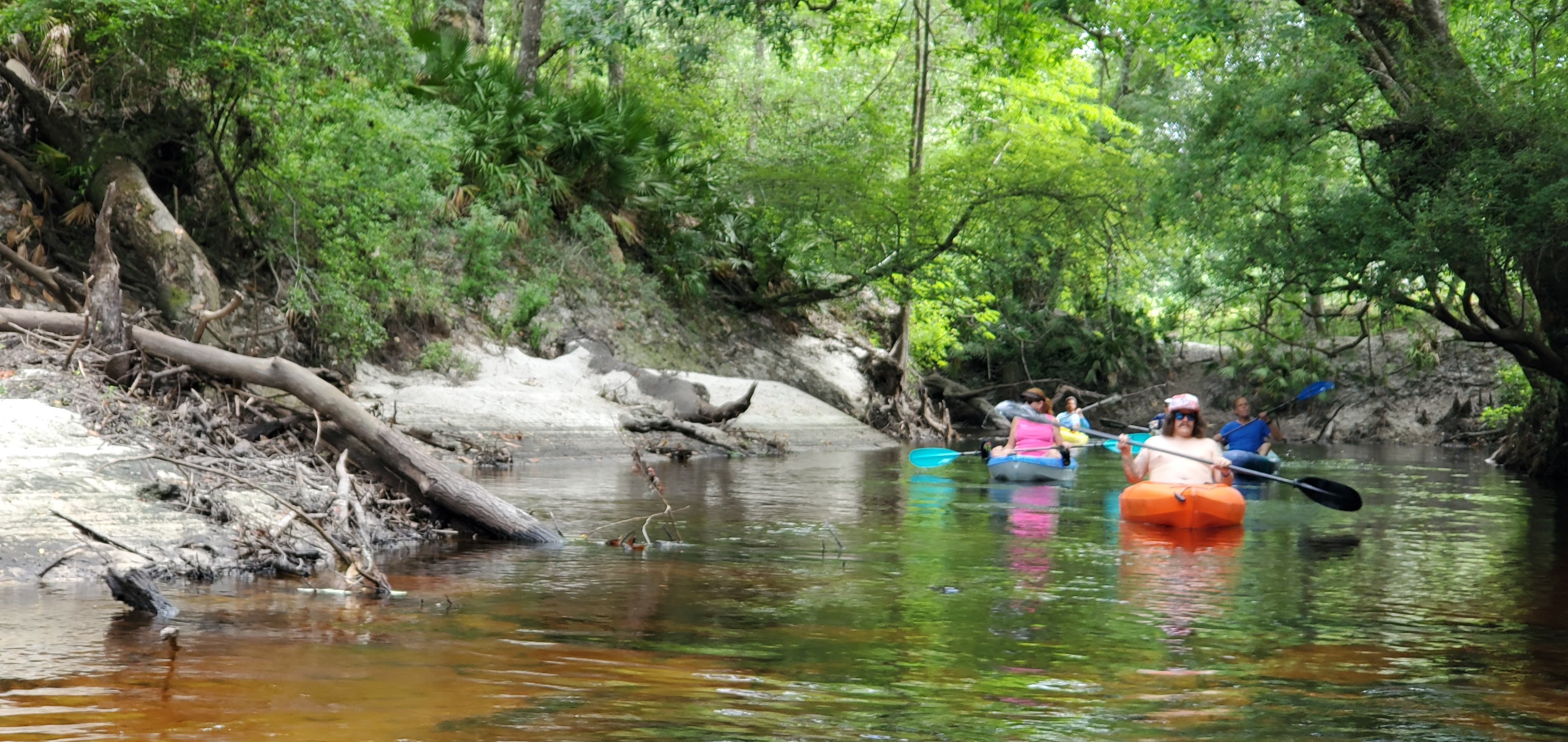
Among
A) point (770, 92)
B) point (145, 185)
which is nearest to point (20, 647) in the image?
point (145, 185)

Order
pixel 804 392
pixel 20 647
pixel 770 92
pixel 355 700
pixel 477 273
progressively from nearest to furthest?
pixel 355 700
pixel 20 647
pixel 477 273
pixel 804 392
pixel 770 92

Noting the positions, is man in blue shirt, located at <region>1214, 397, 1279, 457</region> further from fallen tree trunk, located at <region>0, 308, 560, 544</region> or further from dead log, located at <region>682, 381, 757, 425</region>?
fallen tree trunk, located at <region>0, 308, 560, 544</region>

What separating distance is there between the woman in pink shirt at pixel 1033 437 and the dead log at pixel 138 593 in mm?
12763

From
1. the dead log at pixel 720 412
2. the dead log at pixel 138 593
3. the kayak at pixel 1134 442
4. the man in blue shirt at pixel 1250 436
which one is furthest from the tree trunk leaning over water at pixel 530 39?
the dead log at pixel 138 593

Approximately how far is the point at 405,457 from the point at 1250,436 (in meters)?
12.9

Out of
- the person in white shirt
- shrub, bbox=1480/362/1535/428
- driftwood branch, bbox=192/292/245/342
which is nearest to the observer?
driftwood branch, bbox=192/292/245/342

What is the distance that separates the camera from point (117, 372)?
10.4 meters

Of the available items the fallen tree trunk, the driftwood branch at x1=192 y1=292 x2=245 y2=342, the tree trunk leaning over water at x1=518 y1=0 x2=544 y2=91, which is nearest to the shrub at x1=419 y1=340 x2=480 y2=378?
the tree trunk leaning over water at x1=518 y1=0 x2=544 y2=91

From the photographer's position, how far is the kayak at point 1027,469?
17516 millimetres

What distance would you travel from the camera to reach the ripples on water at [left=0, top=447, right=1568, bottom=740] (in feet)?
15.6

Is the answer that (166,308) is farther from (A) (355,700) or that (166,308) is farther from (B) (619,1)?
(A) (355,700)

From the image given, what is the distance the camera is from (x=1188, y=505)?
12.1 metres

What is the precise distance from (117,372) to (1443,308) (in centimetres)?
1460

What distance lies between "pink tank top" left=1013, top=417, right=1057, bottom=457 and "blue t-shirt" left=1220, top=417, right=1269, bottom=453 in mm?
2470
